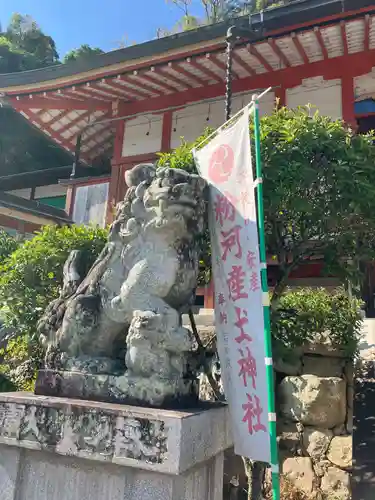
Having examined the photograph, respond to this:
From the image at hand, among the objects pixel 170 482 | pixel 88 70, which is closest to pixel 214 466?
pixel 170 482

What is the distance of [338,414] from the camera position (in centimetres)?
477

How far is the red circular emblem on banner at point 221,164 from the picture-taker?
112 inches

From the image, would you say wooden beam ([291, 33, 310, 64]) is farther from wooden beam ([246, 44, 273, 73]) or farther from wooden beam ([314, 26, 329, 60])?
wooden beam ([246, 44, 273, 73])

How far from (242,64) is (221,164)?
7053 millimetres

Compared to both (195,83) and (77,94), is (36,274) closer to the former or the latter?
(195,83)

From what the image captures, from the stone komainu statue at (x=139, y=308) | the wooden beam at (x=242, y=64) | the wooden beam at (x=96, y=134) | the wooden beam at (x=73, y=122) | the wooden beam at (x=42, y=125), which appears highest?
the wooden beam at (x=96, y=134)

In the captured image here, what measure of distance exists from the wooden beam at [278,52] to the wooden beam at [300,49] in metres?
0.33

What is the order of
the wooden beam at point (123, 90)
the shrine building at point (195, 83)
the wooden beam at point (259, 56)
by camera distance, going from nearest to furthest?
the shrine building at point (195, 83) < the wooden beam at point (259, 56) < the wooden beam at point (123, 90)

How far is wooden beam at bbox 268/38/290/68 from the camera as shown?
316 inches

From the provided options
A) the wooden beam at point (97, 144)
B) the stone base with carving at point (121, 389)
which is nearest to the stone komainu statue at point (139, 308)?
the stone base with carving at point (121, 389)

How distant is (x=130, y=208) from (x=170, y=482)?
1.62 meters

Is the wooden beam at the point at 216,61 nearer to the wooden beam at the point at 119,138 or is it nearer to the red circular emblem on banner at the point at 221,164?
the wooden beam at the point at 119,138

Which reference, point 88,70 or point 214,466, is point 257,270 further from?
point 88,70

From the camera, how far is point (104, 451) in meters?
2.12
